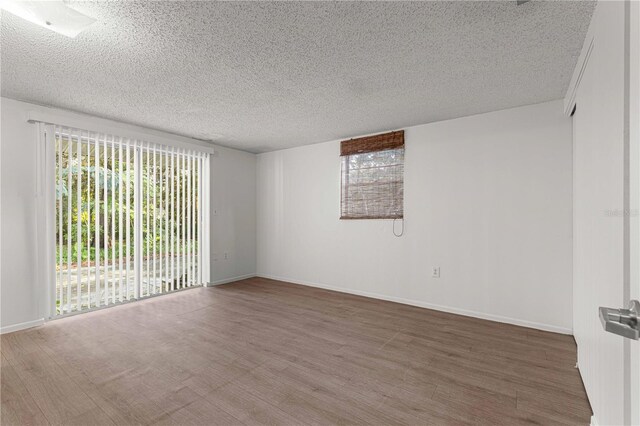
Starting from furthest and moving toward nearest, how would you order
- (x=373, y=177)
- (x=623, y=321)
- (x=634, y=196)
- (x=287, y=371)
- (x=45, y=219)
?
(x=373, y=177) < (x=45, y=219) < (x=287, y=371) < (x=634, y=196) < (x=623, y=321)

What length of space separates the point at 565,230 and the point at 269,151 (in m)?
4.71

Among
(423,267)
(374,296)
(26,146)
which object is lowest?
(374,296)

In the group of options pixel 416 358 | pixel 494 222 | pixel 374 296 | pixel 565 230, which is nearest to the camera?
pixel 416 358

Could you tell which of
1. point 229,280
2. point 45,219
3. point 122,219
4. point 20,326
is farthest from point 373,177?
point 20,326

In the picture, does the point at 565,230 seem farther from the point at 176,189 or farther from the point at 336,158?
the point at 176,189

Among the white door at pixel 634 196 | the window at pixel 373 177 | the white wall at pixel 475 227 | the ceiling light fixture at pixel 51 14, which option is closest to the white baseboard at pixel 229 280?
the white wall at pixel 475 227

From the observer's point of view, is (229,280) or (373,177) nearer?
(373,177)

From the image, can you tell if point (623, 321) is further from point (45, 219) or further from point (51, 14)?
point (45, 219)

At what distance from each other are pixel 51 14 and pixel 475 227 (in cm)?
416

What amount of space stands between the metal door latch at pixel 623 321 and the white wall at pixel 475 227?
285cm

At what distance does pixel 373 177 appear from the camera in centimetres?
434

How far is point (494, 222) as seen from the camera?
3355 millimetres

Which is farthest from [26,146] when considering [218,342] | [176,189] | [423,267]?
[423,267]

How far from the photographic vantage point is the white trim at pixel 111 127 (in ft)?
Result: 10.5
